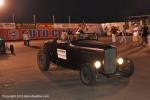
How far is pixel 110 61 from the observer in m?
11.2

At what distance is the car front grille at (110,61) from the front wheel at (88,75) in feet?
2.05

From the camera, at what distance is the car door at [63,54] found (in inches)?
498

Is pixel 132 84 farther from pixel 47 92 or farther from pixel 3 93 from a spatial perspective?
pixel 3 93

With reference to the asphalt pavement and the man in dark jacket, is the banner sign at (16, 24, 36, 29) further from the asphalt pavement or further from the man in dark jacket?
the asphalt pavement

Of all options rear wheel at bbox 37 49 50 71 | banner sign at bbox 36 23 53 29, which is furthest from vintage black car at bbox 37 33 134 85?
banner sign at bbox 36 23 53 29

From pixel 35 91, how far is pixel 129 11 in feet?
204

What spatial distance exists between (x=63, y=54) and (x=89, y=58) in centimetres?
177

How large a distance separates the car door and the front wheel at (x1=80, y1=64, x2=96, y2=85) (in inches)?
60.5

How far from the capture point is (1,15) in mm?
57031

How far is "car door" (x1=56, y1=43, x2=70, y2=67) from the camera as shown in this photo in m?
12.6

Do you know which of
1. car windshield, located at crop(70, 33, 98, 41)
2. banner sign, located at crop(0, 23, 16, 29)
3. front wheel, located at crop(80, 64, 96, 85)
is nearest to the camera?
front wheel, located at crop(80, 64, 96, 85)

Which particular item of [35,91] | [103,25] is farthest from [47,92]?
[103,25]

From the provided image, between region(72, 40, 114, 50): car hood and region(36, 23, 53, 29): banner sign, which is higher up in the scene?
region(36, 23, 53, 29): banner sign

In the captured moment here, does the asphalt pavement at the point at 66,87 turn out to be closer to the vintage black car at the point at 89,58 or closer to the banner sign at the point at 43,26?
the vintage black car at the point at 89,58
